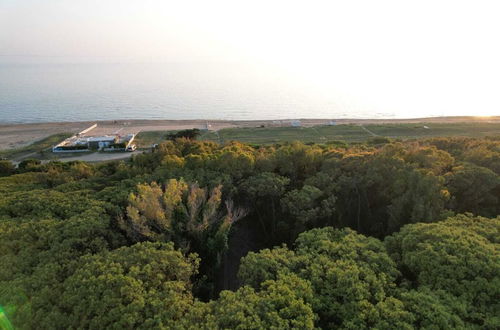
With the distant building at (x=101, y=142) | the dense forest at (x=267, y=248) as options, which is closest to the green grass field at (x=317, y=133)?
the distant building at (x=101, y=142)

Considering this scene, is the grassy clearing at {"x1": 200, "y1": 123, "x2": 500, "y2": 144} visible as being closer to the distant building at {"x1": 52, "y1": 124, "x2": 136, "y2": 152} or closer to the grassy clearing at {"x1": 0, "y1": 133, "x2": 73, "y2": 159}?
the distant building at {"x1": 52, "y1": 124, "x2": 136, "y2": 152}

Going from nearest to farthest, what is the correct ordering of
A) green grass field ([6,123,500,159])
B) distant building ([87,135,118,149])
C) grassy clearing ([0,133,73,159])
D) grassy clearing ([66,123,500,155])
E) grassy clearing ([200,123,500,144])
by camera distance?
grassy clearing ([0,133,73,159]) → distant building ([87,135,118,149]) → green grass field ([6,123,500,159]) → grassy clearing ([66,123,500,155]) → grassy clearing ([200,123,500,144])

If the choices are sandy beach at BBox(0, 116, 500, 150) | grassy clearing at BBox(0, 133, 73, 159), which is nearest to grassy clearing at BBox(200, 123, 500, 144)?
sandy beach at BBox(0, 116, 500, 150)

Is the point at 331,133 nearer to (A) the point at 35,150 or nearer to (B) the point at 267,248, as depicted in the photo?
(A) the point at 35,150

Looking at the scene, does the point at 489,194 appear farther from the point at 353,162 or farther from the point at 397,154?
the point at 353,162

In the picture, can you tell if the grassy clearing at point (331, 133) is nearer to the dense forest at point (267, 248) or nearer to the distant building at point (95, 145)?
the distant building at point (95, 145)
